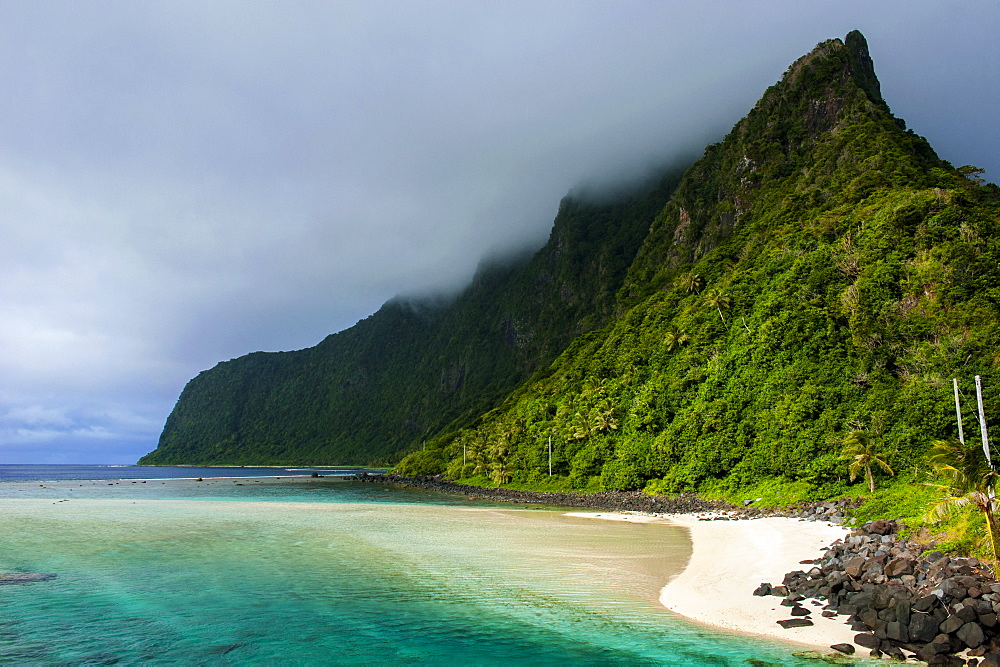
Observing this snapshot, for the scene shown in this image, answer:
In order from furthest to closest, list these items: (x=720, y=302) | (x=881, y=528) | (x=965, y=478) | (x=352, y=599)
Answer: (x=720, y=302) < (x=881, y=528) < (x=352, y=599) < (x=965, y=478)

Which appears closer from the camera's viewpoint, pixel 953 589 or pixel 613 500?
pixel 953 589

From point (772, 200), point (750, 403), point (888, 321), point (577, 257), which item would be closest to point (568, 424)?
point (750, 403)

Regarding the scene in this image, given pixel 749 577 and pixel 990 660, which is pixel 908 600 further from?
pixel 749 577

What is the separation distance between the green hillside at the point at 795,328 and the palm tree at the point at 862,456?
110cm

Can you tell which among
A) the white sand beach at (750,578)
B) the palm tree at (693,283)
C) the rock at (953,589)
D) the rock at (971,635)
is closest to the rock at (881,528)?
the white sand beach at (750,578)

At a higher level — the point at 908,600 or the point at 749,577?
the point at 908,600

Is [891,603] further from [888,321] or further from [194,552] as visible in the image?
[888,321]

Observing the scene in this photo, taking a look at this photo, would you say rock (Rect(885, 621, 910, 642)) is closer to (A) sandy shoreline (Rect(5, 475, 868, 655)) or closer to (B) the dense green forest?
(A) sandy shoreline (Rect(5, 475, 868, 655))

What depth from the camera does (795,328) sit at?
1980 inches

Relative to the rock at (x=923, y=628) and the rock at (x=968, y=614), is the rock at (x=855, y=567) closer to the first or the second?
the rock at (x=923, y=628)

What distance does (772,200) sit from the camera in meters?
85.2

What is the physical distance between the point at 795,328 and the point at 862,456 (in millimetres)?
18321

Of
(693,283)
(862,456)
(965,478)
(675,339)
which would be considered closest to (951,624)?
(965,478)

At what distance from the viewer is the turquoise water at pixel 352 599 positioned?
12.5 meters
